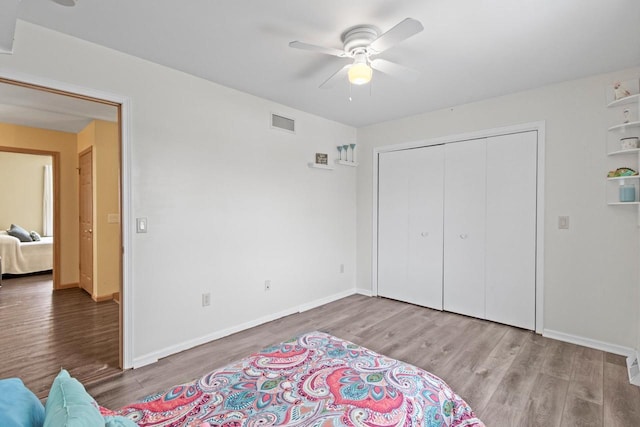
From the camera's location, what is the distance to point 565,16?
1995mm

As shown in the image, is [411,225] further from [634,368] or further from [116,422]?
[116,422]

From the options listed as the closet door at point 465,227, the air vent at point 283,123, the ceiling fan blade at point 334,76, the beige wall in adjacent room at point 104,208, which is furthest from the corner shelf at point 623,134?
the beige wall in adjacent room at point 104,208

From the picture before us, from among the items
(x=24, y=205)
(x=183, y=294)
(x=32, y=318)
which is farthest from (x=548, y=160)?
(x=24, y=205)

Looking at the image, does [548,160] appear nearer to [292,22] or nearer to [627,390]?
[627,390]

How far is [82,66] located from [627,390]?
4.61 meters

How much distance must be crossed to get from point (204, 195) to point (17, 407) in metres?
Answer: 2.34

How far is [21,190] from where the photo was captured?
6.84 m

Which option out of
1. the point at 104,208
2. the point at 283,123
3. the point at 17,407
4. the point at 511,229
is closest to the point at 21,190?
the point at 104,208

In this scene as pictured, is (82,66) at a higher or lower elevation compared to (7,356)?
higher

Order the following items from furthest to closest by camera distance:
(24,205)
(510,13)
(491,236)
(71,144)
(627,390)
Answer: (24,205) → (71,144) → (491,236) → (627,390) → (510,13)

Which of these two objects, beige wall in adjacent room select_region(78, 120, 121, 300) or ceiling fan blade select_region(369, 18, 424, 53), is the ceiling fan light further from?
beige wall in adjacent room select_region(78, 120, 121, 300)

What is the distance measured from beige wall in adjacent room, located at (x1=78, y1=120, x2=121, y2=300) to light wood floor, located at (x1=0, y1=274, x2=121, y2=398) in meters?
0.33

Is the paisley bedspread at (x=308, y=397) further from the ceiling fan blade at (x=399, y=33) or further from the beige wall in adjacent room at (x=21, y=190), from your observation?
the beige wall in adjacent room at (x=21, y=190)

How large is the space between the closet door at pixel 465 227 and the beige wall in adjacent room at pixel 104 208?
4.50 meters
